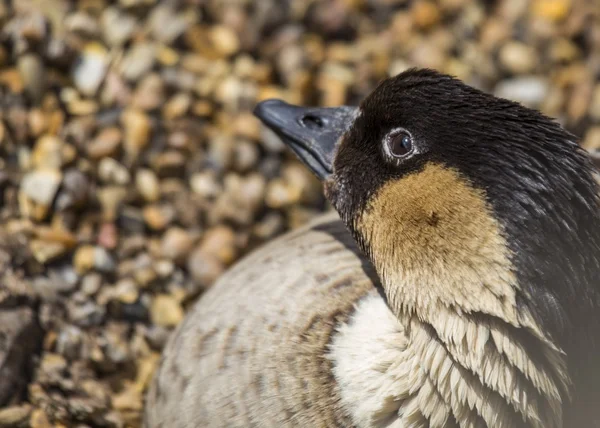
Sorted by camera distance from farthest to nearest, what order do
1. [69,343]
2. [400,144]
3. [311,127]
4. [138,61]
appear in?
[138,61] → [69,343] → [311,127] → [400,144]

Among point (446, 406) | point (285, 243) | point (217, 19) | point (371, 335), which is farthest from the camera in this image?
point (217, 19)

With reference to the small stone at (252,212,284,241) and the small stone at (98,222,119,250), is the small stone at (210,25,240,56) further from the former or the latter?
the small stone at (98,222,119,250)

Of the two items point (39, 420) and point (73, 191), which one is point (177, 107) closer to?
point (73, 191)

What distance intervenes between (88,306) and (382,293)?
1043 mm

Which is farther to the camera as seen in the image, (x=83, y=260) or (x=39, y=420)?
(x=83, y=260)

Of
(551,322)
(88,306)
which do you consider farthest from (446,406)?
(88,306)

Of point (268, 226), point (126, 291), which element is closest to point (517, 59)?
point (268, 226)

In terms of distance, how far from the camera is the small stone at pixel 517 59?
3.50m

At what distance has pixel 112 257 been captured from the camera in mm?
2809

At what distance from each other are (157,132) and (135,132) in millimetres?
96

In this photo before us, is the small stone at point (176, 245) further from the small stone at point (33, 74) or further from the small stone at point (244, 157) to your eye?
the small stone at point (33, 74)

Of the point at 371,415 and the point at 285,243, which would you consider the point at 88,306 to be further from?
the point at 371,415

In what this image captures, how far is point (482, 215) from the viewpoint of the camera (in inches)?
66.7

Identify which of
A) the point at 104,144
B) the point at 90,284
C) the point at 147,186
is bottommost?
the point at 90,284
